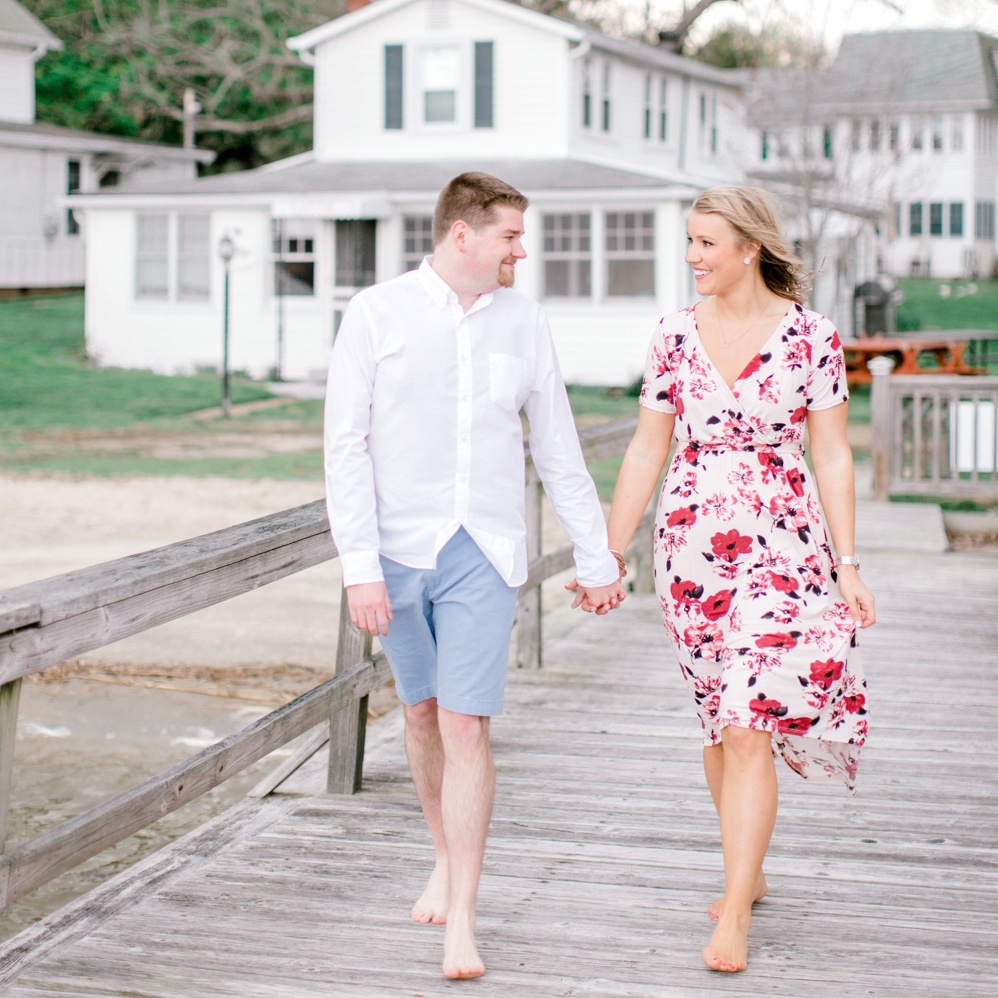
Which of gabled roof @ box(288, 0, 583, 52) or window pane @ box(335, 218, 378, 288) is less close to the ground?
gabled roof @ box(288, 0, 583, 52)

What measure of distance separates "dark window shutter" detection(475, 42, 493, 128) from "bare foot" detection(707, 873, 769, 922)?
79.8 ft

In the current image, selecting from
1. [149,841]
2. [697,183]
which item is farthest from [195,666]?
[697,183]

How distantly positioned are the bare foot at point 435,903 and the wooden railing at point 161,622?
24.8 inches

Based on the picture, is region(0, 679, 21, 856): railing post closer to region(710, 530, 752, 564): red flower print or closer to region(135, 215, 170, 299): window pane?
region(710, 530, 752, 564): red flower print

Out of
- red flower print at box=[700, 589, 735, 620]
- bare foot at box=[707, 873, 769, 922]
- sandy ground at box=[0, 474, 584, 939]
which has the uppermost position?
red flower print at box=[700, 589, 735, 620]

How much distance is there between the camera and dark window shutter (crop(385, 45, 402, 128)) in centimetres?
2734

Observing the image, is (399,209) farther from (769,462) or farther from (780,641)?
(780,641)

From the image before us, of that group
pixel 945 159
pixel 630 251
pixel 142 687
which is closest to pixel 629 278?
pixel 630 251

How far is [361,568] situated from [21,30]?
3833cm

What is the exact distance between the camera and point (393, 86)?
27516 millimetres

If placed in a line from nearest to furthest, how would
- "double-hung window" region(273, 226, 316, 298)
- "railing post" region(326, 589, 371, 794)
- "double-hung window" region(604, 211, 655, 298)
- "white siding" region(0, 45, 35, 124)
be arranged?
"railing post" region(326, 589, 371, 794), "double-hung window" region(604, 211, 655, 298), "double-hung window" region(273, 226, 316, 298), "white siding" region(0, 45, 35, 124)

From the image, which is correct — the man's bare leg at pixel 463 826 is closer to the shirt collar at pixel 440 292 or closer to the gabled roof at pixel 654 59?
the shirt collar at pixel 440 292

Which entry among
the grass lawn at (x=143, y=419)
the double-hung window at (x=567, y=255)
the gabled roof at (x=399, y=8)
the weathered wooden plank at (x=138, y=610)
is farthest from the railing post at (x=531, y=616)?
the gabled roof at (x=399, y=8)

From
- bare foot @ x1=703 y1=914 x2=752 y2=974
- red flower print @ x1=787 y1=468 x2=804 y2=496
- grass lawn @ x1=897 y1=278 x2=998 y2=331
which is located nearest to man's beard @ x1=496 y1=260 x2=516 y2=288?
red flower print @ x1=787 y1=468 x2=804 y2=496
